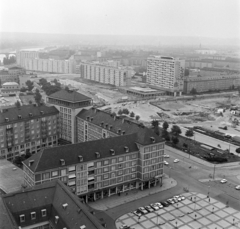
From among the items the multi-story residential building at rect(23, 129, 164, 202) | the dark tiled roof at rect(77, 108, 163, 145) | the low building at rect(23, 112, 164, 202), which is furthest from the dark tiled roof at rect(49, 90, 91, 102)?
the multi-story residential building at rect(23, 129, 164, 202)

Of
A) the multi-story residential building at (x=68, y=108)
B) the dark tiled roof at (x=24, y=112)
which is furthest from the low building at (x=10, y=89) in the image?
the dark tiled roof at (x=24, y=112)

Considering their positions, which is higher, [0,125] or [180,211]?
[0,125]

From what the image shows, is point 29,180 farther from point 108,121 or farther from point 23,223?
point 108,121

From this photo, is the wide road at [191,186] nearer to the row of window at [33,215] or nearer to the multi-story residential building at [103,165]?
the multi-story residential building at [103,165]

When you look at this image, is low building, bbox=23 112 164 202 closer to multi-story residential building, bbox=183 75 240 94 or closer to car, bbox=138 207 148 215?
car, bbox=138 207 148 215

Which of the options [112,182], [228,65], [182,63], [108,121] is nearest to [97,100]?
[182,63]

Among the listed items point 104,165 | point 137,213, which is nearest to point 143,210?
point 137,213
